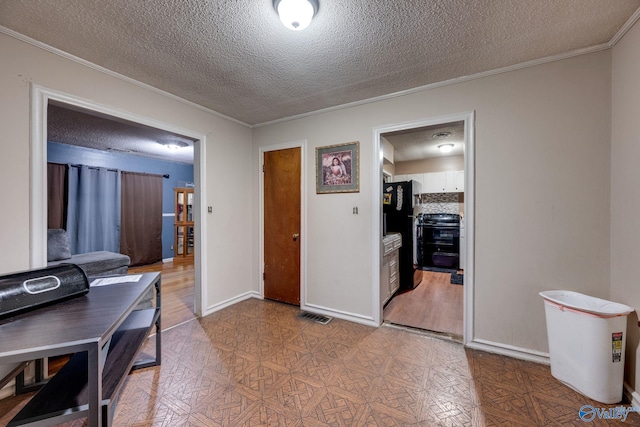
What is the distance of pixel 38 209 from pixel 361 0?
260 centimetres

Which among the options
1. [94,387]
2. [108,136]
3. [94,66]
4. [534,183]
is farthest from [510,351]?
[108,136]

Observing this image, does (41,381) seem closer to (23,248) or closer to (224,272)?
(23,248)

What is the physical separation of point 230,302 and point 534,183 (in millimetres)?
3498

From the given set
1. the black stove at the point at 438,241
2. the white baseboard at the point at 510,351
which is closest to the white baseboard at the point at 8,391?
the white baseboard at the point at 510,351

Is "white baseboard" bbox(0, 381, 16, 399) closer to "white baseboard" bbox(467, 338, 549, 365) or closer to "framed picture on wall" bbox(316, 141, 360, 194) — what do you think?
"framed picture on wall" bbox(316, 141, 360, 194)

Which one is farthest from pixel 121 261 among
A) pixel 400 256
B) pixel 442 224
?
pixel 442 224

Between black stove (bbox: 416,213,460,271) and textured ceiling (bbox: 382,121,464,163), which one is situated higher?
textured ceiling (bbox: 382,121,464,163)

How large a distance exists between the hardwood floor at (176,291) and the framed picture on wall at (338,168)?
2.20 m

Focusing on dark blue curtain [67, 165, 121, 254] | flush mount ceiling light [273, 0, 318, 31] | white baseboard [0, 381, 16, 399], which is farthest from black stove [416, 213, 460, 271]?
dark blue curtain [67, 165, 121, 254]

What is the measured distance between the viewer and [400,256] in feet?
13.3

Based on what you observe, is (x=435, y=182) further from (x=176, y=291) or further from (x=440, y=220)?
(x=176, y=291)

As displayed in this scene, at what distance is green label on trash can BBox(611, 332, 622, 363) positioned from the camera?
1589 mm

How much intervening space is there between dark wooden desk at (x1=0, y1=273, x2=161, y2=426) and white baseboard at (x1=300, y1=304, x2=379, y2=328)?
1.87 metres
